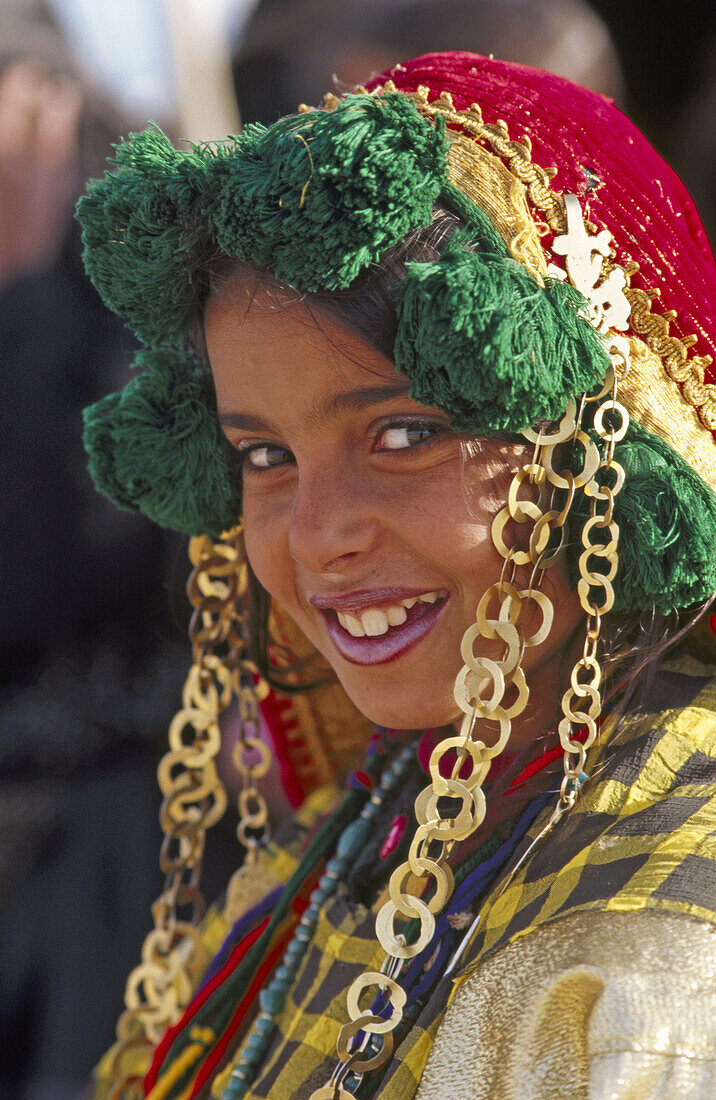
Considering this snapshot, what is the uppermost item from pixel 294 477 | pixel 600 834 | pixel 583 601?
pixel 294 477

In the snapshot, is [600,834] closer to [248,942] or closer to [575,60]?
[248,942]

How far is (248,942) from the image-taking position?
1676mm

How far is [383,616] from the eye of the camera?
133 cm

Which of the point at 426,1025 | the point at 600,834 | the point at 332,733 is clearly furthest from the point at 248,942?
the point at 600,834

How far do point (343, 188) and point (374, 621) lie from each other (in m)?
0.51

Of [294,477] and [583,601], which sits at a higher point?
[294,477]

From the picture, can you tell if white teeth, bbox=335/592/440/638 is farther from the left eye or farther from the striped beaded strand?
the striped beaded strand

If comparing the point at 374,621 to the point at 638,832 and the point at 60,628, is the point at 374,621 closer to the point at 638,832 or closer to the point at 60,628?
the point at 638,832

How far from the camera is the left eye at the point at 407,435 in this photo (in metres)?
1.25

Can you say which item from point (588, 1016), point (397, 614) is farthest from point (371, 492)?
point (588, 1016)

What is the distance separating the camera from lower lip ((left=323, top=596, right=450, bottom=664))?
51.6 inches

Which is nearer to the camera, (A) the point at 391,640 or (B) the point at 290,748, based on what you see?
(A) the point at 391,640

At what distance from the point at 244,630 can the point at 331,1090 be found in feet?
2.73

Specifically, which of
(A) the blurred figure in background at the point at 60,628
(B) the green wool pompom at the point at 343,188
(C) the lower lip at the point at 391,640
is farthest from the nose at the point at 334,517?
(A) the blurred figure in background at the point at 60,628
